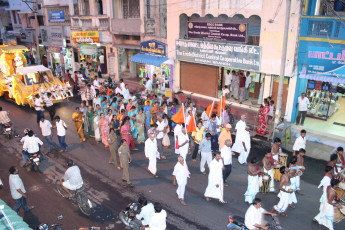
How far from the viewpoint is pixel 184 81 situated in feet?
61.3

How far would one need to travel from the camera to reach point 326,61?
11.9 meters

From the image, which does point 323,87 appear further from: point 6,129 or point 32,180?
point 6,129

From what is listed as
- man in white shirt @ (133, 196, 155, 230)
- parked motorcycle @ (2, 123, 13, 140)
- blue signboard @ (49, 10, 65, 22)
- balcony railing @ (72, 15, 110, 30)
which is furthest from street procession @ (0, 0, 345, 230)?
blue signboard @ (49, 10, 65, 22)

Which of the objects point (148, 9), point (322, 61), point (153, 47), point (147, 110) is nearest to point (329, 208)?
point (322, 61)

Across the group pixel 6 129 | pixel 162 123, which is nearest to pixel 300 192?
pixel 162 123

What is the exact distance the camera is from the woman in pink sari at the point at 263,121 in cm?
1306

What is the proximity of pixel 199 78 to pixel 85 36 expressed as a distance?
37.8ft

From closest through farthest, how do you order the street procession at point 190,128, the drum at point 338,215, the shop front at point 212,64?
the drum at point 338,215, the street procession at point 190,128, the shop front at point 212,64

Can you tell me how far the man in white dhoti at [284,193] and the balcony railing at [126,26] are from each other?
15.2m

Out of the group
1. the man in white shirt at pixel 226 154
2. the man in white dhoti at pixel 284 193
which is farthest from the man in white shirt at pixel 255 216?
the man in white shirt at pixel 226 154

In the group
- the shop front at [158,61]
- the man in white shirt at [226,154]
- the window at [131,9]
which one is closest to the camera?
the man in white shirt at [226,154]

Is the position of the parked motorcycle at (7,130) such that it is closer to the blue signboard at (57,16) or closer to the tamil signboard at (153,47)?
the tamil signboard at (153,47)

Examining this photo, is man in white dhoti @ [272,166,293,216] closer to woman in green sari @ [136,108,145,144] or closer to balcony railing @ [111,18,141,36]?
woman in green sari @ [136,108,145,144]

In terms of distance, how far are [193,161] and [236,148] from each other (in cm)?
174
